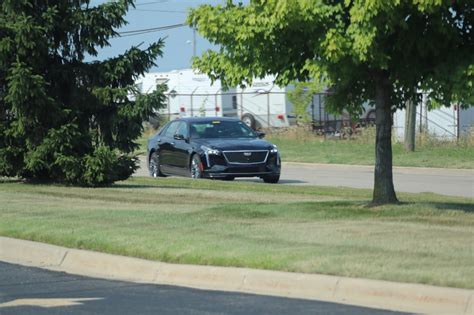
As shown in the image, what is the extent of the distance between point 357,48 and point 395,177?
15.3m

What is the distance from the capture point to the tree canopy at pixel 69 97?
18188mm

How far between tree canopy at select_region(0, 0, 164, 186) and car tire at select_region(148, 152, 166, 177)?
606 centimetres

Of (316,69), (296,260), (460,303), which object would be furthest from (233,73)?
(460,303)

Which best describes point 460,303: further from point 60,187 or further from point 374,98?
point 60,187

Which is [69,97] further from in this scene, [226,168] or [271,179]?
[271,179]

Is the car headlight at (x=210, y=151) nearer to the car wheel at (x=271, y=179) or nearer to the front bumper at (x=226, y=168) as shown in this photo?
the front bumper at (x=226, y=168)

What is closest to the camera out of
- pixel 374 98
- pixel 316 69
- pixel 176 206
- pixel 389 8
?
pixel 389 8

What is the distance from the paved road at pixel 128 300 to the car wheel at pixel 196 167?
13.4 meters

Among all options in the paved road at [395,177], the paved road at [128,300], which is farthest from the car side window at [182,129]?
the paved road at [128,300]

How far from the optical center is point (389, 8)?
10.9 m

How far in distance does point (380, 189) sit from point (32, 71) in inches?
308

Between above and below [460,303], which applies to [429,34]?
above

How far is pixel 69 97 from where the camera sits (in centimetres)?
1894

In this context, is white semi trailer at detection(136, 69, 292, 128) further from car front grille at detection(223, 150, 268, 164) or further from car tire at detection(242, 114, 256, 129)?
car front grille at detection(223, 150, 268, 164)
